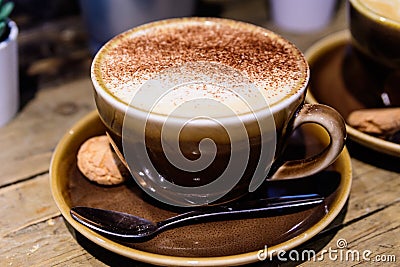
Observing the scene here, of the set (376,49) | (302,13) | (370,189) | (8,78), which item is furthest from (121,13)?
(370,189)

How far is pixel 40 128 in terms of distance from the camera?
3.39 ft

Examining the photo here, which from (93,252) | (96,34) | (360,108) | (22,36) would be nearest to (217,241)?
(93,252)

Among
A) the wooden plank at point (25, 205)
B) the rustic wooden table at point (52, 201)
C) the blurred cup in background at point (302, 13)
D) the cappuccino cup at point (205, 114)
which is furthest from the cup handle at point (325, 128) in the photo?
the blurred cup in background at point (302, 13)

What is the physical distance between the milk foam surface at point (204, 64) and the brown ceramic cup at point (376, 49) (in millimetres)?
187

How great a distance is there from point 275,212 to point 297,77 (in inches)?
7.4

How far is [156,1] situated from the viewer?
123cm

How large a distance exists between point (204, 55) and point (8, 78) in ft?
1.40

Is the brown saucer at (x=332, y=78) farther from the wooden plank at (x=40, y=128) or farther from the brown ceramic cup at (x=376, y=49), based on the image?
the wooden plank at (x=40, y=128)

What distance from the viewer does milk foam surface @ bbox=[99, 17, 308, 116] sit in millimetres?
696

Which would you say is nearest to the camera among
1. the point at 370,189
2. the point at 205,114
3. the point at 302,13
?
the point at 205,114

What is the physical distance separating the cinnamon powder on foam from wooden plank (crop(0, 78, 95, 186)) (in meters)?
0.26

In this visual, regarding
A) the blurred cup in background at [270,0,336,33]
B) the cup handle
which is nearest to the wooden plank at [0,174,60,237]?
the cup handle

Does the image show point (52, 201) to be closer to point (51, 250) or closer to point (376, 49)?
point (51, 250)

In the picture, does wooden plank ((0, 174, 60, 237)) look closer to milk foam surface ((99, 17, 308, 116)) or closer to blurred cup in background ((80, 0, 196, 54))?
milk foam surface ((99, 17, 308, 116))
